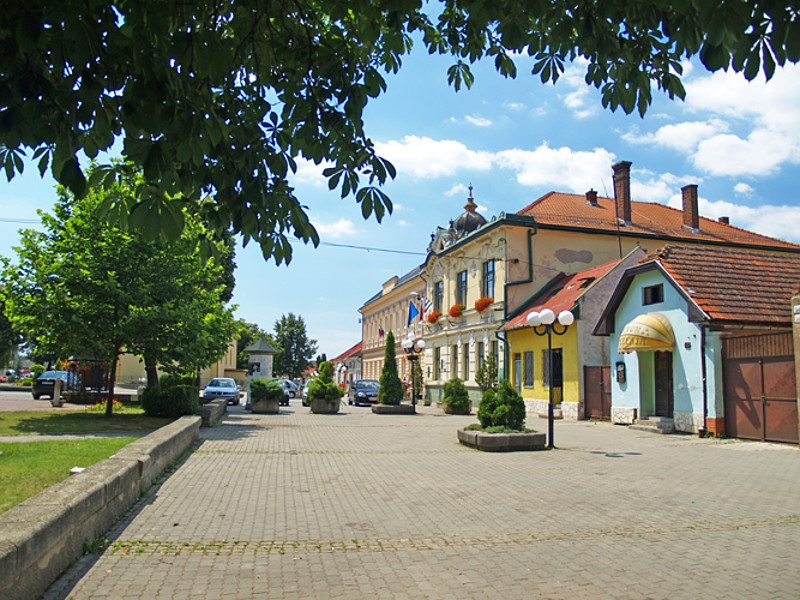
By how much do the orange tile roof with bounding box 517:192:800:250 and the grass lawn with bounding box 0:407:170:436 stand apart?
1909 centimetres

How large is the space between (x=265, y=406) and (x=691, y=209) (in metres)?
24.0

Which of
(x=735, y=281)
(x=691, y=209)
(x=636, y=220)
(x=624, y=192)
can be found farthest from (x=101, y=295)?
(x=691, y=209)

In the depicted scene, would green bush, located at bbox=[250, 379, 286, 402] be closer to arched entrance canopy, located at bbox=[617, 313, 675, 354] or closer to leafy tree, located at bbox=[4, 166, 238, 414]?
leafy tree, located at bbox=[4, 166, 238, 414]

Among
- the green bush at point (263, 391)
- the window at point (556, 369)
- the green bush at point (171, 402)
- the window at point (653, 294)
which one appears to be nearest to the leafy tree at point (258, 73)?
the window at point (653, 294)

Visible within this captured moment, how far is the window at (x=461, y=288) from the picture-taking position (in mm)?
32812

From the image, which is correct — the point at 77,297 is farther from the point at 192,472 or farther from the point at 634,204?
the point at 634,204

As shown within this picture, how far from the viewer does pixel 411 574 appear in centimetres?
495

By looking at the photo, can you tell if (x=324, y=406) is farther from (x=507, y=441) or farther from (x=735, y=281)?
(x=735, y=281)

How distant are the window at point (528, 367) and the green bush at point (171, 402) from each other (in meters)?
13.6

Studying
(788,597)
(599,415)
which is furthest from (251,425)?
(788,597)

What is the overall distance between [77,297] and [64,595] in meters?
14.2

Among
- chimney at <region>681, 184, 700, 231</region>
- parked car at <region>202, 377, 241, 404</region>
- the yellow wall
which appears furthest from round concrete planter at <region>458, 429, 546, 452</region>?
chimney at <region>681, 184, 700, 231</region>

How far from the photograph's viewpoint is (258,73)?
191 inches

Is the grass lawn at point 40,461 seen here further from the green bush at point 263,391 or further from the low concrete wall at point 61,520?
the green bush at point 263,391
